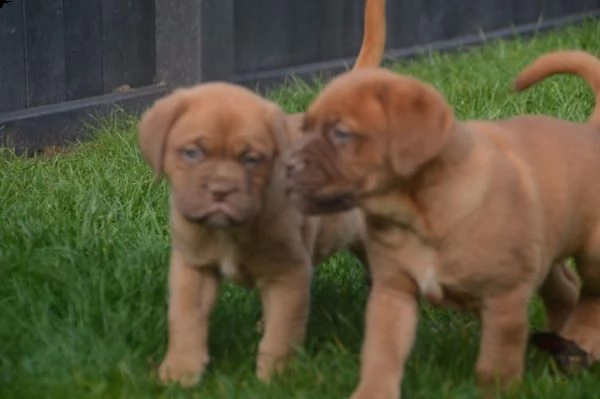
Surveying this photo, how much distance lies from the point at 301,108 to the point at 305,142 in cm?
372

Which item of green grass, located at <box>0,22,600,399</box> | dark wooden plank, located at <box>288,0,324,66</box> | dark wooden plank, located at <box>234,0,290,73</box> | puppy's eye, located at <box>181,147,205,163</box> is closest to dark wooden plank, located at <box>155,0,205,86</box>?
dark wooden plank, located at <box>234,0,290,73</box>

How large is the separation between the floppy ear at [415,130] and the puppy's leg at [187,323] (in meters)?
0.86

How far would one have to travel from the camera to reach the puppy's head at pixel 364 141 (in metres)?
3.74

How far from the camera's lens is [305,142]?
3795mm

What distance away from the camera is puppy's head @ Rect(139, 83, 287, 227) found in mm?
3988

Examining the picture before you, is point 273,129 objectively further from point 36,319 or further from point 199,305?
point 36,319

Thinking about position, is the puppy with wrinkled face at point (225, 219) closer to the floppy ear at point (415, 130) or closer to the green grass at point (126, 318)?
the green grass at point (126, 318)

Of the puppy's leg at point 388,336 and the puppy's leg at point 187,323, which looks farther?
the puppy's leg at point 187,323

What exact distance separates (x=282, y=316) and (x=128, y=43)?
13.6 ft

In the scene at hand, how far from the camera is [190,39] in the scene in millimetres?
8062

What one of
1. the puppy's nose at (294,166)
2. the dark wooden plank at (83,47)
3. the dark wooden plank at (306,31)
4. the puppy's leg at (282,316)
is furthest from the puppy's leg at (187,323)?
the dark wooden plank at (306,31)

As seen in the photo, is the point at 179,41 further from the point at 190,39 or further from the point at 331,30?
the point at 331,30

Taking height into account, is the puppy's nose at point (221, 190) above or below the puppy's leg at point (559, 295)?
above

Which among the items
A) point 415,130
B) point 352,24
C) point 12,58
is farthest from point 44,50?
point 415,130
